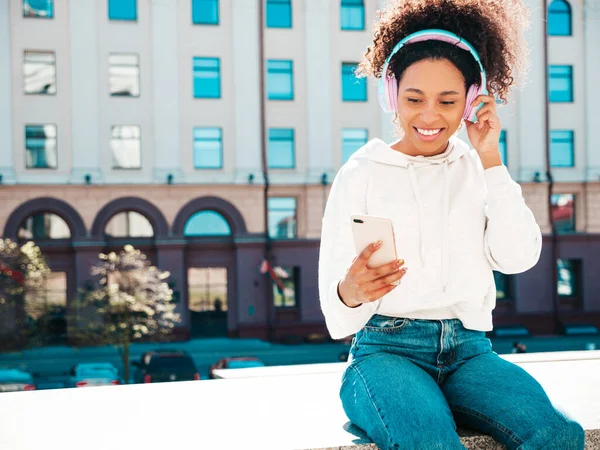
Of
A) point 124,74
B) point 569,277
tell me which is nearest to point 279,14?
point 124,74

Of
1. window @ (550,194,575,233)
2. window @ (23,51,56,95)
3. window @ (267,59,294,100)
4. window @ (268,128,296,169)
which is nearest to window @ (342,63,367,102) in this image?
window @ (267,59,294,100)

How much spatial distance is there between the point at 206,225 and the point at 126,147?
12.7 feet

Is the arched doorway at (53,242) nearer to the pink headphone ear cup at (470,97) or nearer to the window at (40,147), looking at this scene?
the window at (40,147)

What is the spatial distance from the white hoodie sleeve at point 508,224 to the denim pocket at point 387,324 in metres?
0.46

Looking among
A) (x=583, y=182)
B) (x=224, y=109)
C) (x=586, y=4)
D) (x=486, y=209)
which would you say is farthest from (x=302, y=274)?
(x=486, y=209)

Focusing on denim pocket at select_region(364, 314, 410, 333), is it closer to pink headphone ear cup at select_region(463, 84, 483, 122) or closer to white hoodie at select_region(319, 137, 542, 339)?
white hoodie at select_region(319, 137, 542, 339)

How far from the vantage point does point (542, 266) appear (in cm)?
2731

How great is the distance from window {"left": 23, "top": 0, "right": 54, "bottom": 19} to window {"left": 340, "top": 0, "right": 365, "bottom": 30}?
1027 centimetres

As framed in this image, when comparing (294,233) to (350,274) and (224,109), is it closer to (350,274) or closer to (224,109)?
(224,109)

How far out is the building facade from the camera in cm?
2442

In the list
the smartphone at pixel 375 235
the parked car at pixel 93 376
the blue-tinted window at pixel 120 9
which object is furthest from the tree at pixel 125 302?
the smartphone at pixel 375 235

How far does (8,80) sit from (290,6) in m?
10.2

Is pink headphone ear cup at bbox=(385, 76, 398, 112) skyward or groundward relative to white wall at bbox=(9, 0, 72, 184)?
groundward

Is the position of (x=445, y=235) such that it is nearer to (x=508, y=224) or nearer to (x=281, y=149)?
(x=508, y=224)
